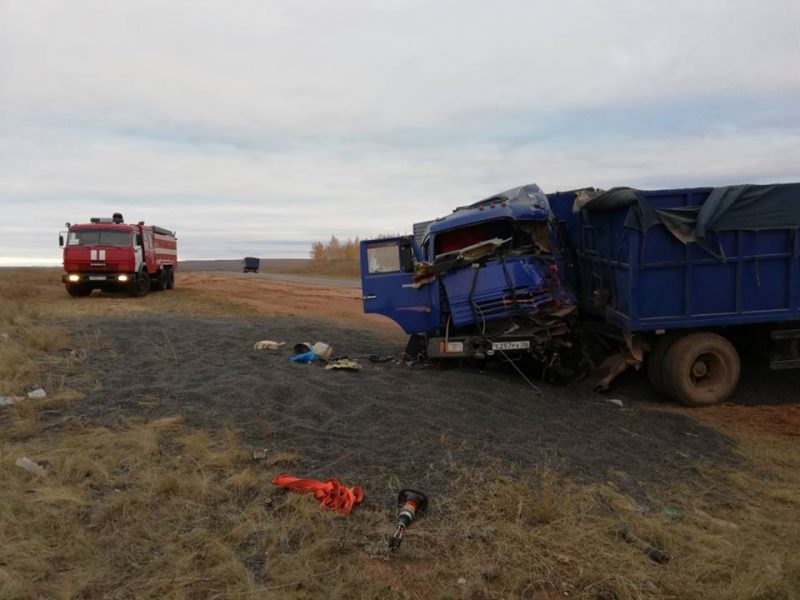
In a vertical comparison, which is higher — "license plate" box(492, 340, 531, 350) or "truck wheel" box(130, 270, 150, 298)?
"truck wheel" box(130, 270, 150, 298)

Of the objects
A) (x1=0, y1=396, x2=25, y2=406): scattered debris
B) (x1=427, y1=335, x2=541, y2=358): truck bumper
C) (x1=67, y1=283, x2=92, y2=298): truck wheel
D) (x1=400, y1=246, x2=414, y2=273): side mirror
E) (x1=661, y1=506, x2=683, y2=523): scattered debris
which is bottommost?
(x1=661, y1=506, x2=683, y2=523): scattered debris

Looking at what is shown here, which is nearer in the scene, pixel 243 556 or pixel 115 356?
pixel 243 556

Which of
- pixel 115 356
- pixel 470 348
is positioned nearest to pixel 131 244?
pixel 115 356

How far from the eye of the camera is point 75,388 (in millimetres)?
7570

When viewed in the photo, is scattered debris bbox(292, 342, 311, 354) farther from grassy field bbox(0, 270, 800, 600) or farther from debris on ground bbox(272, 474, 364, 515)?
debris on ground bbox(272, 474, 364, 515)

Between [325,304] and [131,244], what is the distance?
25.5 ft

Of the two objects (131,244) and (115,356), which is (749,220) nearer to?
(115,356)

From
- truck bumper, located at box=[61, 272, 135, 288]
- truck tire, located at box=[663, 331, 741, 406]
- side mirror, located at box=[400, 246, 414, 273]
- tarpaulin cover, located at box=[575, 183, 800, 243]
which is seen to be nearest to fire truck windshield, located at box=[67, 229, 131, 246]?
truck bumper, located at box=[61, 272, 135, 288]

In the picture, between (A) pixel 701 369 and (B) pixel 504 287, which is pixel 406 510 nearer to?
(B) pixel 504 287

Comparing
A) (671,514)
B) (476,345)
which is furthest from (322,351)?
(671,514)

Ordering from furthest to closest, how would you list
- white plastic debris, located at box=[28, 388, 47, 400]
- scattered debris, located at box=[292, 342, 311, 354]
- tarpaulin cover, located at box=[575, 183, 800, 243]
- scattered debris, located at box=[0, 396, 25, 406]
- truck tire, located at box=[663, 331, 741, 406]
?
scattered debris, located at box=[292, 342, 311, 354] → truck tire, located at box=[663, 331, 741, 406] → tarpaulin cover, located at box=[575, 183, 800, 243] → white plastic debris, located at box=[28, 388, 47, 400] → scattered debris, located at box=[0, 396, 25, 406]

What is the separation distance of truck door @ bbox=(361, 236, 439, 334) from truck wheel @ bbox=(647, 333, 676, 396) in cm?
296

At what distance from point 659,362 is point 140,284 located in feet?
71.3

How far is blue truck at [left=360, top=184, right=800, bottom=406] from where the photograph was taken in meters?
7.50
